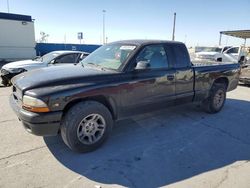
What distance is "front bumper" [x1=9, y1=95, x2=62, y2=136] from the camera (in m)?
3.17

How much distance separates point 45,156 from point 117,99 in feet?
4.79

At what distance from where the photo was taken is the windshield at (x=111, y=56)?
414 cm

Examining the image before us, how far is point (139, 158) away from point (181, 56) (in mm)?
2479

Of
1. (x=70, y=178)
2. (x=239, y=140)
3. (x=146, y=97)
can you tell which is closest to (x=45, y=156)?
(x=70, y=178)

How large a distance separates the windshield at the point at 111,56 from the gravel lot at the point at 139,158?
1375 mm

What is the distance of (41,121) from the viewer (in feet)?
10.5

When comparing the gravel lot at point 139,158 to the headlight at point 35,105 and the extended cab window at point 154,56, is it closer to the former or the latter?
the headlight at point 35,105

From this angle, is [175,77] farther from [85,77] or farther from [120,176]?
[120,176]

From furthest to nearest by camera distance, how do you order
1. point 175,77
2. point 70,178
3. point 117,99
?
point 175,77
point 117,99
point 70,178

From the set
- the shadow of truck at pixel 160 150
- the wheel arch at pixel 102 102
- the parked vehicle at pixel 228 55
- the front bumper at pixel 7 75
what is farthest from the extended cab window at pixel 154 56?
the parked vehicle at pixel 228 55

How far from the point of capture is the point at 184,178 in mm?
3082

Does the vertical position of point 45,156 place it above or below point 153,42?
below

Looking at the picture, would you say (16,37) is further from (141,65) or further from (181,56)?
(141,65)

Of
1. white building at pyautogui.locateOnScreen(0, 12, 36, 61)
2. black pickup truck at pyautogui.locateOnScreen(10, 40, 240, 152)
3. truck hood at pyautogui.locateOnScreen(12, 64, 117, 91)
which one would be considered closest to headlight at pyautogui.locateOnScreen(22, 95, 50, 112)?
black pickup truck at pyautogui.locateOnScreen(10, 40, 240, 152)
